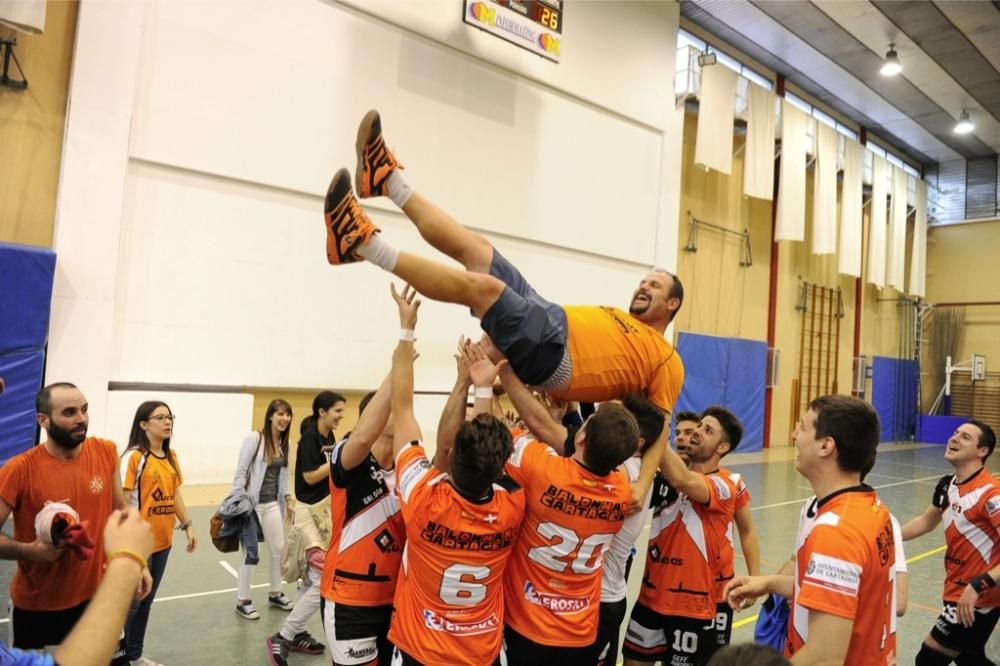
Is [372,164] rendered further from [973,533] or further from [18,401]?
[18,401]

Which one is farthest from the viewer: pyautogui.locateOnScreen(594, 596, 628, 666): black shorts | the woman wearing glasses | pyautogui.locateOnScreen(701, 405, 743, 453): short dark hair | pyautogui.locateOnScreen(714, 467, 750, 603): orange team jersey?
the woman wearing glasses

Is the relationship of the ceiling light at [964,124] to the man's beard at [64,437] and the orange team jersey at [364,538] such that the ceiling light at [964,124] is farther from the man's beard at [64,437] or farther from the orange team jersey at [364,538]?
the man's beard at [64,437]

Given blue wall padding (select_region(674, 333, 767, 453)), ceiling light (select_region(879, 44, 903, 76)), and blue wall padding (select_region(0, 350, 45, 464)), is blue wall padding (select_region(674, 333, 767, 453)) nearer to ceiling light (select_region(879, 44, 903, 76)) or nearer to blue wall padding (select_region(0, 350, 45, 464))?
ceiling light (select_region(879, 44, 903, 76))

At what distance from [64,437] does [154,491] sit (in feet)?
3.28

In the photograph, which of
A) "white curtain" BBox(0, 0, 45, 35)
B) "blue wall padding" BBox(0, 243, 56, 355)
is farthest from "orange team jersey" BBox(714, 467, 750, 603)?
"white curtain" BBox(0, 0, 45, 35)

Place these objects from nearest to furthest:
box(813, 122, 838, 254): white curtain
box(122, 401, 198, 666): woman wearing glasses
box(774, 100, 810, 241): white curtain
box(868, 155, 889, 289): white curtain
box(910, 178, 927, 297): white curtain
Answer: box(122, 401, 198, 666): woman wearing glasses, box(774, 100, 810, 241): white curtain, box(813, 122, 838, 254): white curtain, box(868, 155, 889, 289): white curtain, box(910, 178, 927, 297): white curtain

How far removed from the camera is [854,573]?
1.84 meters

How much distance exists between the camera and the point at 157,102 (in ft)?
27.6

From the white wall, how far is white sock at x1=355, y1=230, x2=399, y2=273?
6.35 m

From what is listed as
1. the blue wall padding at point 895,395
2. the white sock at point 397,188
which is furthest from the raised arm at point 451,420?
the blue wall padding at point 895,395

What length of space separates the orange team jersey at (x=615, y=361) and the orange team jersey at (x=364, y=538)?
1098 mm

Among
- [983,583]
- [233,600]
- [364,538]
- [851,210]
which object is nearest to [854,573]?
[364,538]

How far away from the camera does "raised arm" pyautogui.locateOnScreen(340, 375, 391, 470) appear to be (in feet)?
9.16

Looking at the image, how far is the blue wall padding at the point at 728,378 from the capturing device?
48.4 ft
